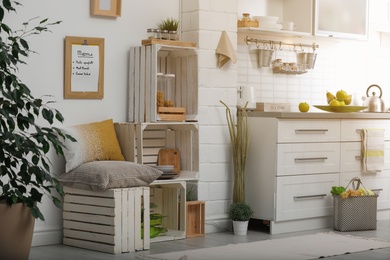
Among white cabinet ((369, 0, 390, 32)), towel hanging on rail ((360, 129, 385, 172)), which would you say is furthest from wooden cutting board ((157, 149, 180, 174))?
white cabinet ((369, 0, 390, 32))

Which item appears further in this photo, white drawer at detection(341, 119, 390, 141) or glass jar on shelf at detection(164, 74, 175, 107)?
white drawer at detection(341, 119, 390, 141)

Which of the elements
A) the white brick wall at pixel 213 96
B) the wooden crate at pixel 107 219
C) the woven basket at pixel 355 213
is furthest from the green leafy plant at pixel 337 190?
the wooden crate at pixel 107 219

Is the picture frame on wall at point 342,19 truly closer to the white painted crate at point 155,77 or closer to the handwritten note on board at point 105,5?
the white painted crate at point 155,77

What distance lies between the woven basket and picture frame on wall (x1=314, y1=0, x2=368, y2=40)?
140 cm

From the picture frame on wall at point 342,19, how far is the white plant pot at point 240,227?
185 centimetres

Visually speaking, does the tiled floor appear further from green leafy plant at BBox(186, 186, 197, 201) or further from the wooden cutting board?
the wooden cutting board

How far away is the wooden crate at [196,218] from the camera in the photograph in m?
5.86

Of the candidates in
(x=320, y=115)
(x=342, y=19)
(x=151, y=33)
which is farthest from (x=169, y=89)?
(x=342, y=19)

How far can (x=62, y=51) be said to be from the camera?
18.0 ft

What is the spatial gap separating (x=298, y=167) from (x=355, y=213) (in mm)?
580

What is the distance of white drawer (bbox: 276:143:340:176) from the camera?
603cm

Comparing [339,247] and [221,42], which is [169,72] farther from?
[339,247]

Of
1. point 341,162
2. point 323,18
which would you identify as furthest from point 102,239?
point 323,18

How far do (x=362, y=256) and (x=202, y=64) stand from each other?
6.21 feet
